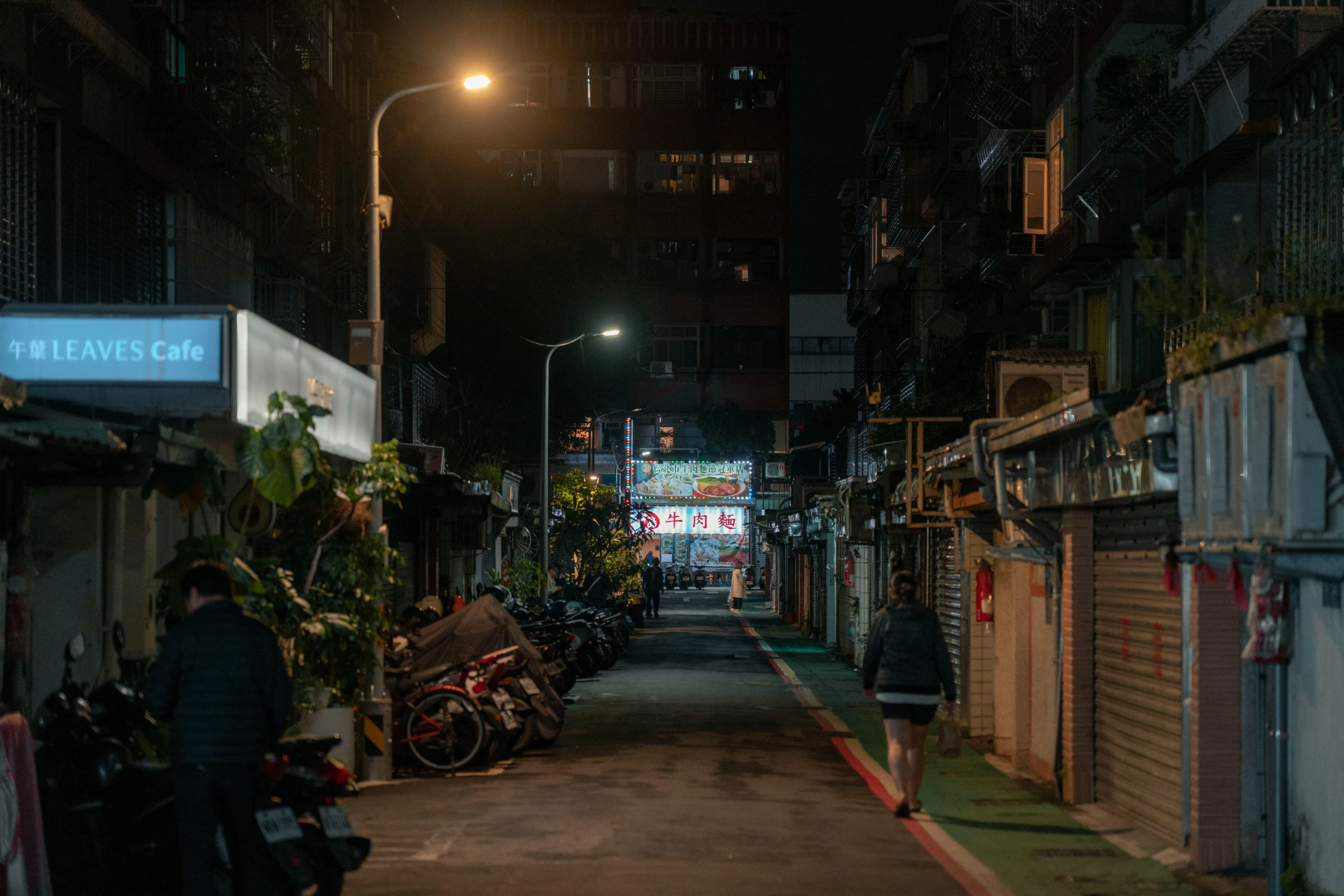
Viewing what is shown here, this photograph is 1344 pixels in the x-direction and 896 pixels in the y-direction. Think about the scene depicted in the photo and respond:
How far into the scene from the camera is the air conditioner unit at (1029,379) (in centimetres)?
1756

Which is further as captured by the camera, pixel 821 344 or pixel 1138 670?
pixel 821 344

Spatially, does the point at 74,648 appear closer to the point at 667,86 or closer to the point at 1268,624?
the point at 1268,624

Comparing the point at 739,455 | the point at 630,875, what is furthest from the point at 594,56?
the point at 630,875

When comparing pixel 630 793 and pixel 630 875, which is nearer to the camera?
pixel 630 875

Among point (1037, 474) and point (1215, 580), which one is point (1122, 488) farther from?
point (1037, 474)

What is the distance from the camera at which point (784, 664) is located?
33250mm

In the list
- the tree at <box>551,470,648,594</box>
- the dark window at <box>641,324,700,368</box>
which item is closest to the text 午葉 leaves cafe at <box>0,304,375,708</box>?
the tree at <box>551,470,648,594</box>

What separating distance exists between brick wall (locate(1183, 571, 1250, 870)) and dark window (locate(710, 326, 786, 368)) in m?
64.6

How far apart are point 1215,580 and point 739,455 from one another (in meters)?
63.1

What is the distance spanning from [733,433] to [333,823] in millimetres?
65733

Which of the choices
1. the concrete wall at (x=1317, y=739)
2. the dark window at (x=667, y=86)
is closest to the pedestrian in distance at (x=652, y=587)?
the dark window at (x=667, y=86)

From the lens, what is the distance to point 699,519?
79750 mm

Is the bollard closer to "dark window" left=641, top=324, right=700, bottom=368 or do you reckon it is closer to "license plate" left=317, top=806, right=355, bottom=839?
"license plate" left=317, top=806, right=355, bottom=839

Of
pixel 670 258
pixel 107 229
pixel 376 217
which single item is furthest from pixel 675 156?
pixel 107 229
